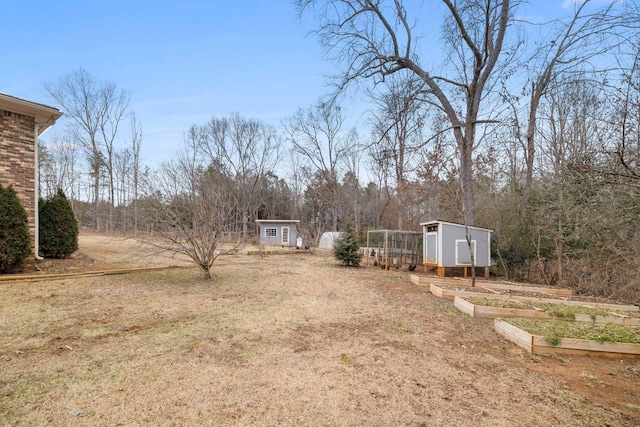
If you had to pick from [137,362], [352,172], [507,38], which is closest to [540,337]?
[137,362]

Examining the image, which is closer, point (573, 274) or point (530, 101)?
point (573, 274)

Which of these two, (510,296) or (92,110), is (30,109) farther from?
(92,110)

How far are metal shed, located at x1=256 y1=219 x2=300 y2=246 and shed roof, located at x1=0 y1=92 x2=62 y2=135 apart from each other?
13.6 meters

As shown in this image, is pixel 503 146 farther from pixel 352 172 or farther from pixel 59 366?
pixel 352 172

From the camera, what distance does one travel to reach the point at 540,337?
3748 mm

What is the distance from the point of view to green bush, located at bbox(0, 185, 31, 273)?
7.04m

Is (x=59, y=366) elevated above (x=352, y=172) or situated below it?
below

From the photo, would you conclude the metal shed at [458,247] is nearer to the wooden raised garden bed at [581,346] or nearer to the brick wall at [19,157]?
the wooden raised garden bed at [581,346]

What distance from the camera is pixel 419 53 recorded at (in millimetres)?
11805

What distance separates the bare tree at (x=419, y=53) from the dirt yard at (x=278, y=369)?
7785mm

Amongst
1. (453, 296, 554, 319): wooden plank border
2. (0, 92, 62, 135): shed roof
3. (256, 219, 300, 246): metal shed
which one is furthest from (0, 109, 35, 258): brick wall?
(256, 219, 300, 246): metal shed

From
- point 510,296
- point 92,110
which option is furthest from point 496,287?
point 92,110

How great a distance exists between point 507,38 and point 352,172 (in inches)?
675

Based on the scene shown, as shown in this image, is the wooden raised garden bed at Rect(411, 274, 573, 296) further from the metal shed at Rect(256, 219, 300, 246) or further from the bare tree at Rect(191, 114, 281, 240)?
the bare tree at Rect(191, 114, 281, 240)
